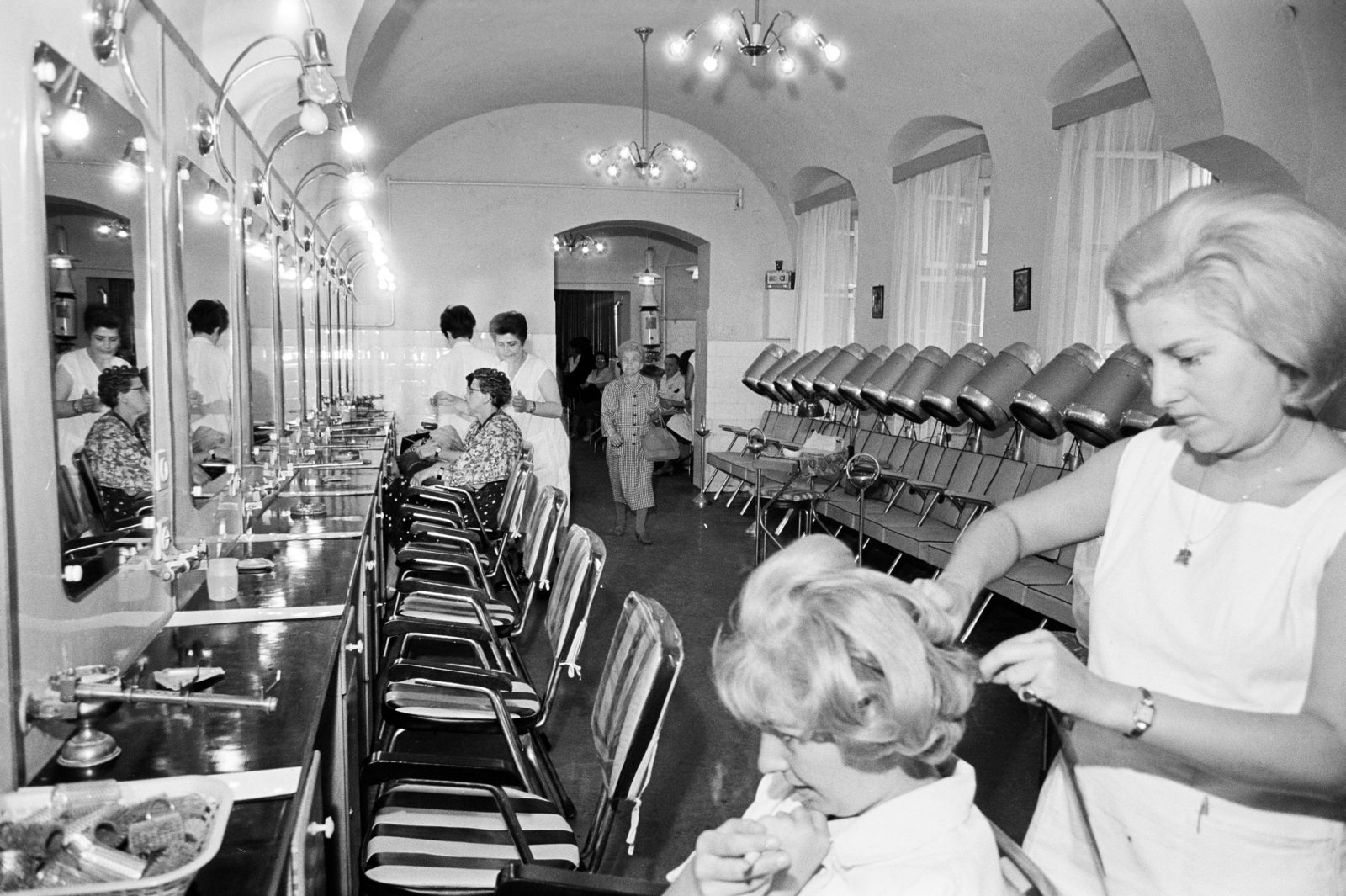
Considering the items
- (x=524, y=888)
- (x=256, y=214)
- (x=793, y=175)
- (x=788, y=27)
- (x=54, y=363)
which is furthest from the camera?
(x=793, y=175)

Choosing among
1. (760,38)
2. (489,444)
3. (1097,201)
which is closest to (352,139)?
(489,444)

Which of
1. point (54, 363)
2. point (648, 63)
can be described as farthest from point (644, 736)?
point (648, 63)

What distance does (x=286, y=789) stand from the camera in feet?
4.79

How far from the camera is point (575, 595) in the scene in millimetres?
2869

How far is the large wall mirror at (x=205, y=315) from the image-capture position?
3.28 meters

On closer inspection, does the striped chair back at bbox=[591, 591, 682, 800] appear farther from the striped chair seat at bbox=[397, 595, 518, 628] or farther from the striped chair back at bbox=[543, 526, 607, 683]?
the striped chair seat at bbox=[397, 595, 518, 628]

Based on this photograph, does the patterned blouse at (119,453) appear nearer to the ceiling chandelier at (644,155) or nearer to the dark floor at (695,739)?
the dark floor at (695,739)

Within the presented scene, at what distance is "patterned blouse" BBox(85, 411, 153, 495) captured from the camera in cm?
210

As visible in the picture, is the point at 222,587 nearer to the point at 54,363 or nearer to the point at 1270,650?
the point at 54,363

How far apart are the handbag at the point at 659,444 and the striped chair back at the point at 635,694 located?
5.40 meters

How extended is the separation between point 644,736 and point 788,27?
585cm

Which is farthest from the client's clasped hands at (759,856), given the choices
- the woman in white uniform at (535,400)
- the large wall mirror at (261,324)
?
the woman in white uniform at (535,400)

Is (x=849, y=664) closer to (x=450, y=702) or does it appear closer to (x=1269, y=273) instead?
(x=1269, y=273)

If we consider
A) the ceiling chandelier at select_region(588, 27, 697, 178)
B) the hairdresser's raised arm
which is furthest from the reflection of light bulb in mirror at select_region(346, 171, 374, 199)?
the hairdresser's raised arm
